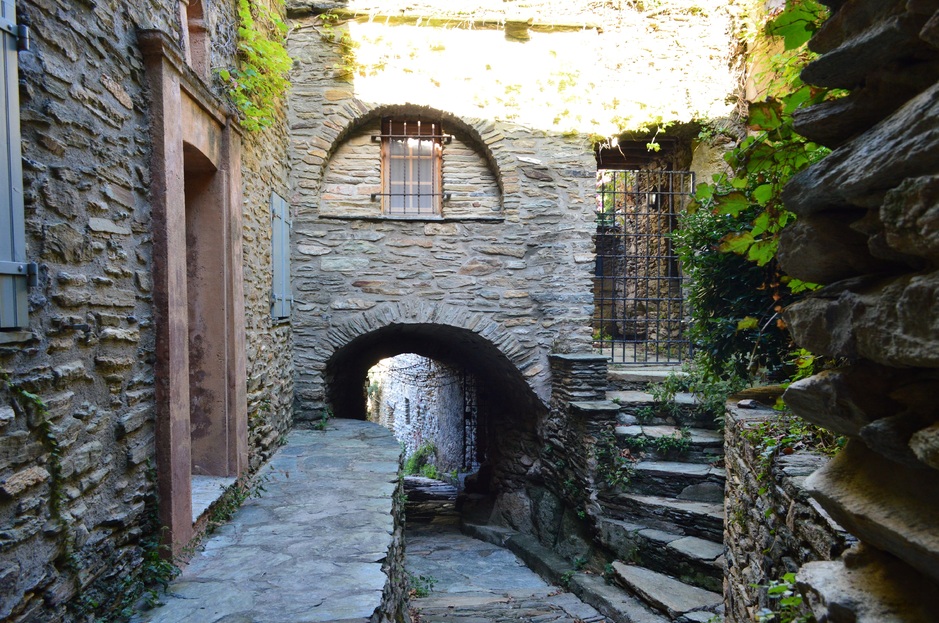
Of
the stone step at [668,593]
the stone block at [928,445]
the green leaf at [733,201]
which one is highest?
the green leaf at [733,201]

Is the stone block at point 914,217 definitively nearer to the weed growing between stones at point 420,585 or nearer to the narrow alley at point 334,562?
the narrow alley at point 334,562

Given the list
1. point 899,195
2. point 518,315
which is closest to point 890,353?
point 899,195

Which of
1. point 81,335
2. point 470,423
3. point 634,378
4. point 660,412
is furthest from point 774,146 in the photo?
point 470,423

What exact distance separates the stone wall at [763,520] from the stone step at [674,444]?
182 cm

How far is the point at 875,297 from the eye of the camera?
3.75ft

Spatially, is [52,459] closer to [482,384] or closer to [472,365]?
[472,365]

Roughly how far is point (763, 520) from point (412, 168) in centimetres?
510

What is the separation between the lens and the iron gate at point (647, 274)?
7.30m

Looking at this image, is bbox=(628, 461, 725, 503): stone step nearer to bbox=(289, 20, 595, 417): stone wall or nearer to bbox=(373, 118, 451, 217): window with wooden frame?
bbox=(289, 20, 595, 417): stone wall

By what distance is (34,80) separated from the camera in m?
2.02

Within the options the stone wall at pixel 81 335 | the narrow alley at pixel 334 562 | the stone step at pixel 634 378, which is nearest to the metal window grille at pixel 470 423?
the narrow alley at pixel 334 562

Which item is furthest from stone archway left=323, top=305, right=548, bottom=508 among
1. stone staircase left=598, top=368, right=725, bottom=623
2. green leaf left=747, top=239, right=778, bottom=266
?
green leaf left=747, top=239, right=778, bottom=266

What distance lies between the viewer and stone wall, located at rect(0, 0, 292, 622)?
1.95 m

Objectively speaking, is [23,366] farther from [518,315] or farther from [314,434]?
[518,315]
